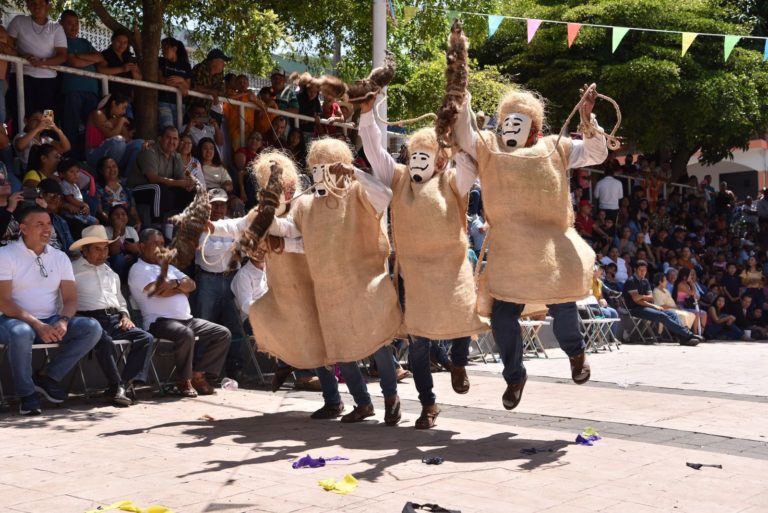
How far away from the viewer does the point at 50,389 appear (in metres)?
7.95

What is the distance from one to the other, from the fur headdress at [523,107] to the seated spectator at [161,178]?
468 centimetres

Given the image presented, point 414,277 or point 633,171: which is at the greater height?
point 633,171

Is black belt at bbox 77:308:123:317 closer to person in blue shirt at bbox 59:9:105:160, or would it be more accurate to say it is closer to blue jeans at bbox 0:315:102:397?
blue jeans at bbox 0:315:102:397

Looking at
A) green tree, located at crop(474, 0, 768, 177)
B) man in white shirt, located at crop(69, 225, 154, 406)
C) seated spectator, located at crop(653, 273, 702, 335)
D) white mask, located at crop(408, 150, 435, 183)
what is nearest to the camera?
white mask, located at crop(408, 150, 435, 183)

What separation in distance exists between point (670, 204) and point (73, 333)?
56.0 feet

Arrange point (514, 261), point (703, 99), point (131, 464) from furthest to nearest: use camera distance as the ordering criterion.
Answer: point (703, 99), point (514, 261), point (131, 464)

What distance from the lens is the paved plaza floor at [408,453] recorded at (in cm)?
486

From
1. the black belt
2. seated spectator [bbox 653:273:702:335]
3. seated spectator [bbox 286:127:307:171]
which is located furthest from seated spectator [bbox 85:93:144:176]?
seated spectator [bbox 653:273:702:335]

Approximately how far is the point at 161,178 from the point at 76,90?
140 centimetres

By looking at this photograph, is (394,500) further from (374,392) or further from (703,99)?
(703,99)

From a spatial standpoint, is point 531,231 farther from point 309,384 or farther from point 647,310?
point 647,310

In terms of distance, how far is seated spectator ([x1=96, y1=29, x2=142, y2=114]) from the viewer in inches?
430

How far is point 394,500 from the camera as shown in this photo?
483 centimetres

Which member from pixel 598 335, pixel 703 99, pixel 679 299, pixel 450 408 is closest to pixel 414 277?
pixel 450 408
